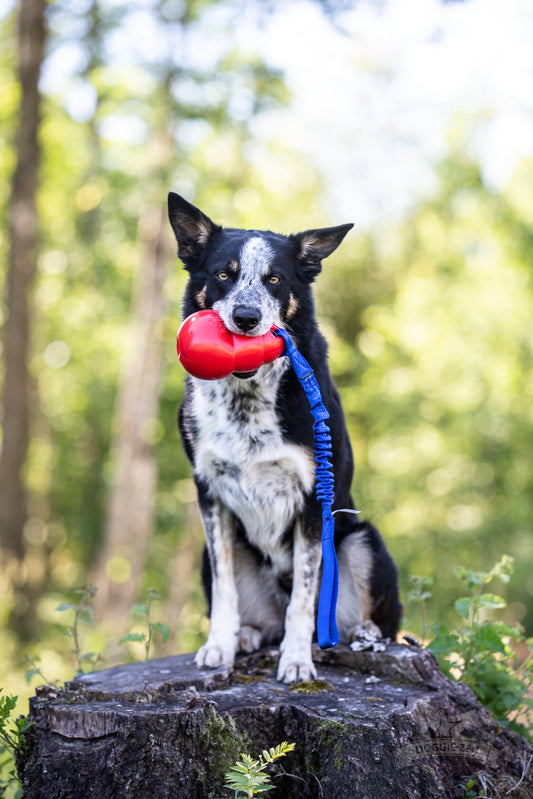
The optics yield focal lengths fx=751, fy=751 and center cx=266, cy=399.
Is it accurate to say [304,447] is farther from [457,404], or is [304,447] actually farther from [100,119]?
[457,404]

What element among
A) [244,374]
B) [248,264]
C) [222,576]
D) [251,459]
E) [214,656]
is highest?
[248,264]

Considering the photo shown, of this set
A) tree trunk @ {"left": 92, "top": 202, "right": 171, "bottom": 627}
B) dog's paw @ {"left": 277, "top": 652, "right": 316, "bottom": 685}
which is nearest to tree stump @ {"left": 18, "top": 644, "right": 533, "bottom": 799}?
dog's paw @ {"left": 277, "top": 652, "right": 316, "bottom": 685}

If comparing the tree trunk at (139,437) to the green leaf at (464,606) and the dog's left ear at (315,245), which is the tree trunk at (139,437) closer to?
the dog's left ear at (315,245)

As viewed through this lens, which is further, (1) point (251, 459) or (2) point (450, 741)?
(1) point (251, 459)

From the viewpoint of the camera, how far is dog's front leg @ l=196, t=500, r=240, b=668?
3.76 m

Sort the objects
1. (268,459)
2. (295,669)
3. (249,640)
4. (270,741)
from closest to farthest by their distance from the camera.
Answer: (270,741) → (295,669) → (268,459) → (249,640)

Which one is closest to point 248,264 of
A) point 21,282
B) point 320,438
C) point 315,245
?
point 315,245

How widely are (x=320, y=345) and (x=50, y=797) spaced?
2.35 meters

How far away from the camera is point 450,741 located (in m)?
2.95

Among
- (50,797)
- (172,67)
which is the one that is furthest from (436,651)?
(172,67)

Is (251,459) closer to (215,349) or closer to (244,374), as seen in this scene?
(244,374)

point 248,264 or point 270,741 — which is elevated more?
point 248,264

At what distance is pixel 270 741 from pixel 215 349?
1.59 meters

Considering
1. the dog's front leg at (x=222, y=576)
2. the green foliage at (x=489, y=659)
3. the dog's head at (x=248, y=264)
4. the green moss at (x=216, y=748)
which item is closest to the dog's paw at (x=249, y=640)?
the dog's front leg at (x=222, y=576)
